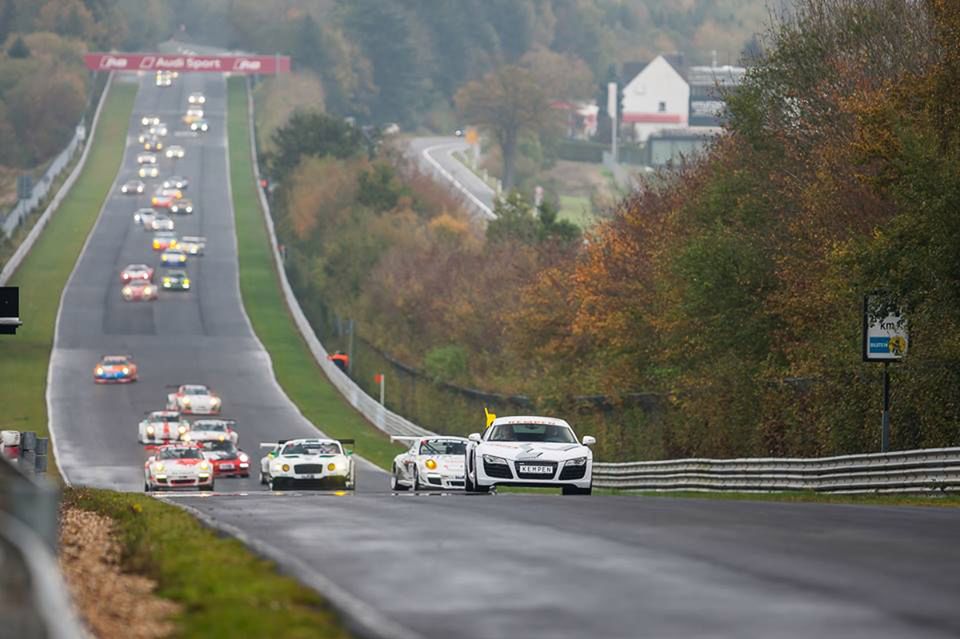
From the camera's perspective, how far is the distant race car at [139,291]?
10244cm

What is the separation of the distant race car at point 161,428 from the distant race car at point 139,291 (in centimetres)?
4068

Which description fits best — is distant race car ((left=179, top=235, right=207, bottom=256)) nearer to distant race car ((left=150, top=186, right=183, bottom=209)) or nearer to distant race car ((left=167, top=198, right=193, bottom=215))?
distant race car ((left=167, top=198, right=193, bottom=215))

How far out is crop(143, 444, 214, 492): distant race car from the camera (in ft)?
144

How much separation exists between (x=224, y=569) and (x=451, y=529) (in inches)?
167

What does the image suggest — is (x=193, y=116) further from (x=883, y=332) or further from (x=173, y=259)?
(x=883, y=332)

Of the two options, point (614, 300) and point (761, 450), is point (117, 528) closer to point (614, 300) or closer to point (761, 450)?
point (761, 450)

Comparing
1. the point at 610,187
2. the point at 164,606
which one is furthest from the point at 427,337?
the point at 610,187

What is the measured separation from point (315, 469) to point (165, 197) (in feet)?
328

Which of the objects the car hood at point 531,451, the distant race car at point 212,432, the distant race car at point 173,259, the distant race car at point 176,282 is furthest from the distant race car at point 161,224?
the car hood at point 531,451

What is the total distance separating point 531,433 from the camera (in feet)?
100

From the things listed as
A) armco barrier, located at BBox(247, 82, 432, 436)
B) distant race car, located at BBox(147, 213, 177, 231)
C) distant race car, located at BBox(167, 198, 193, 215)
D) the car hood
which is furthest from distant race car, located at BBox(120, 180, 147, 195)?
the car hood

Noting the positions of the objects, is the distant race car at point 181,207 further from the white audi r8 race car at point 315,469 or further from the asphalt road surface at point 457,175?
the white audi r8 race car at point 315,469

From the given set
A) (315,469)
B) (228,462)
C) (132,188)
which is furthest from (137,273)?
(315,469)

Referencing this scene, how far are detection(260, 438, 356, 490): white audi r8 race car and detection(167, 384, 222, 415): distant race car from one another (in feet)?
94.0
